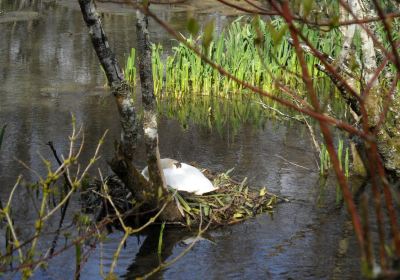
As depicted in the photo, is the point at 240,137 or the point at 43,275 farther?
the point at 240,137

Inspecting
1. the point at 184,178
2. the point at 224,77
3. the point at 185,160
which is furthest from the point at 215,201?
the point at 224,77

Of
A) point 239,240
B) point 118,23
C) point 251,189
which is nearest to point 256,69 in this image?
point 251,189

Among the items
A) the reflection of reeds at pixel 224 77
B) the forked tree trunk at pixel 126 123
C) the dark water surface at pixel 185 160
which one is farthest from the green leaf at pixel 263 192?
the reflection of reeds at pixel 224 77

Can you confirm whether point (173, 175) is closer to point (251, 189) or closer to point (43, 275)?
point (251, 189)

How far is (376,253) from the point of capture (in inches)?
182

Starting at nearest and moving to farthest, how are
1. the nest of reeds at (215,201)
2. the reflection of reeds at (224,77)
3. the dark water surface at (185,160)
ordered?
the dark water surface at (185,160)
the nest of reeds at (215,201)
the reflection of reeds at (224,77)

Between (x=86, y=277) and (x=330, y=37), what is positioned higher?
(x=330, y=37)

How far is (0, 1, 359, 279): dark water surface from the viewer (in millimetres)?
4441

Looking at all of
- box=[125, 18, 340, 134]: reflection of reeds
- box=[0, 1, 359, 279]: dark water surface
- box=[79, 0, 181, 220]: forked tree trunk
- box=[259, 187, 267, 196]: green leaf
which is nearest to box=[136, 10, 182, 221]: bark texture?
box=[79, 0, 181, 220]: forked tree trunk

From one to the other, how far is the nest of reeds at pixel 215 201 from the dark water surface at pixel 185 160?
3.9 inches

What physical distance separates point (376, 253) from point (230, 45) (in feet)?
15.6

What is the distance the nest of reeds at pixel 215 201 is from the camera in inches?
199

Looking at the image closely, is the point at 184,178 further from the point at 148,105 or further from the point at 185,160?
the point at 185,160

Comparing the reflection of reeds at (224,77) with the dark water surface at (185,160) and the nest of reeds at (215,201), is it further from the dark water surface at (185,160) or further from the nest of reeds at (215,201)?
the nest of reeds at (215,201)
